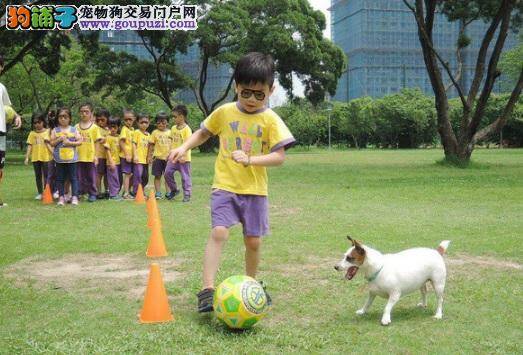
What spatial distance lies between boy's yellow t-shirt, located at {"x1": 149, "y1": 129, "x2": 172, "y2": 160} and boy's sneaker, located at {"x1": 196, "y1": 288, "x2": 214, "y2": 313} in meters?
8.21

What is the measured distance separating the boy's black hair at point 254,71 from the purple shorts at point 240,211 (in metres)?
0.80

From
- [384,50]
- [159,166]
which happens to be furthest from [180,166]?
[384,50]

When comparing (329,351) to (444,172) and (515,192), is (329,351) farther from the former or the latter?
(444,172)

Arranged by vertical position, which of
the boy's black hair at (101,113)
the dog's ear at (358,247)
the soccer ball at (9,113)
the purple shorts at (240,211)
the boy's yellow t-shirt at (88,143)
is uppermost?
the boy's black hair at (101,113)

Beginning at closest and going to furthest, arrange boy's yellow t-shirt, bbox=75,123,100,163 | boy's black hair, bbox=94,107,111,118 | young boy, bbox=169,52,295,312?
young boy, bbox=169,52,295,312 < boy's yellow t-shirt, bbox=75,123,100,163 < boy's black hair, bbox=94,107,111,118

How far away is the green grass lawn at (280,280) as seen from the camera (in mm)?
3818

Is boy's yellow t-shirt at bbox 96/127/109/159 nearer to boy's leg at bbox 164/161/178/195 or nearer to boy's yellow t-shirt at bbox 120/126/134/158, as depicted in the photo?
boy's yellow t-shirt at bbox 120/126/134/158

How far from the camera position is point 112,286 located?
17.2ft

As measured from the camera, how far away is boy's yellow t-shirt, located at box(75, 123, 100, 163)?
1157 cm

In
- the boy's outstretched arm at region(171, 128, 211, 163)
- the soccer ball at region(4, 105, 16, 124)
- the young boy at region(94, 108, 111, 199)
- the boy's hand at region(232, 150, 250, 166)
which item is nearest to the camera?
the boy's hand at region(232, 150, 250, 166)

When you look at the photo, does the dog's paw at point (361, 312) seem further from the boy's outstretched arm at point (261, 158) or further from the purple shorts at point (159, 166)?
the purple shorts at point (159, 166)

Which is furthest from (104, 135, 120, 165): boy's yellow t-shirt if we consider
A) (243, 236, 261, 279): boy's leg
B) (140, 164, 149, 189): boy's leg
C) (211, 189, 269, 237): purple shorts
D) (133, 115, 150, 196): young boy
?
(211, 189, 269, 237): purple shorts

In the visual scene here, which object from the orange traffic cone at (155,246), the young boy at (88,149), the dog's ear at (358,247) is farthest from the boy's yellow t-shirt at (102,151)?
the dog's ear at (358,247)

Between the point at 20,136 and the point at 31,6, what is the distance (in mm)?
36278
